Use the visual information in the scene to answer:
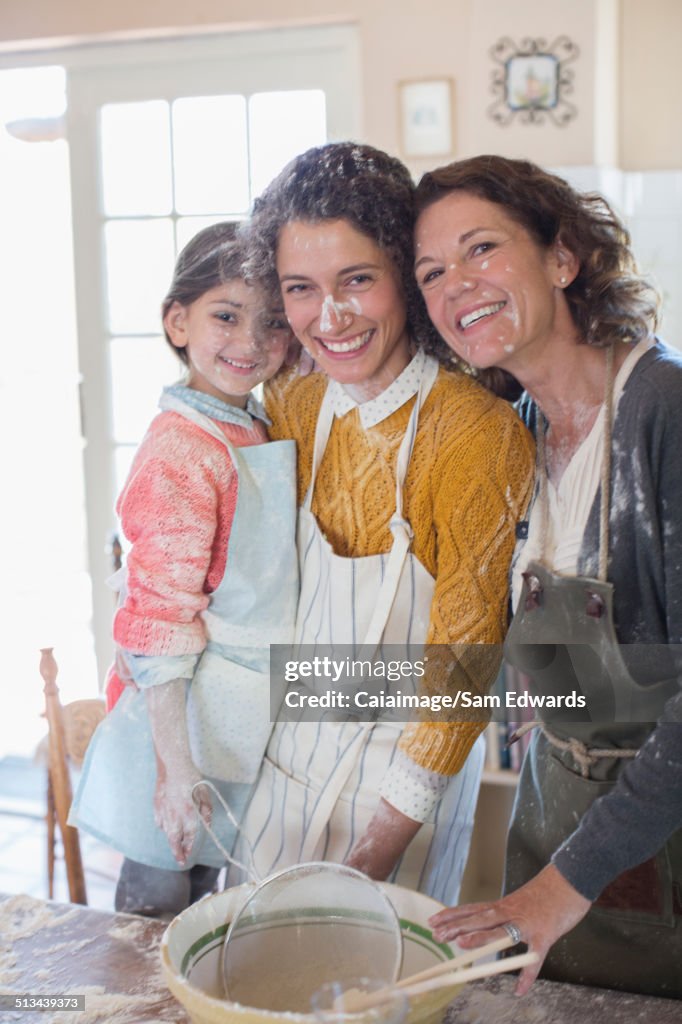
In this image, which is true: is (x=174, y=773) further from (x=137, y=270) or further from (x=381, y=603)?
(x=137, y=270)

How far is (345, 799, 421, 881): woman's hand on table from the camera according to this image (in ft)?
3.89

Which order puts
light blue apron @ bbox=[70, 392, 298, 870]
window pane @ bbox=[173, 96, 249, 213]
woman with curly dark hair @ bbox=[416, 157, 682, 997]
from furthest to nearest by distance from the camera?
window pane @ bbox=[173, 96, 249, 213], light blue apron @ bbox=[70, 392, 298, 870], woman with curly dark hair @ bbox=[416, 157, 682, 997]

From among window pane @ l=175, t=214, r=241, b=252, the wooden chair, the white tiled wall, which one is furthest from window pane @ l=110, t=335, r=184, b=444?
the wooden chair

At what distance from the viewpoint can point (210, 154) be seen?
2.76m

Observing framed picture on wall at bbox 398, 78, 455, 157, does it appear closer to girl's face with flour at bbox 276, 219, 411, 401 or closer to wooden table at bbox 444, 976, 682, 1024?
girl's face with flour at bbox 276, 219, 411, 401

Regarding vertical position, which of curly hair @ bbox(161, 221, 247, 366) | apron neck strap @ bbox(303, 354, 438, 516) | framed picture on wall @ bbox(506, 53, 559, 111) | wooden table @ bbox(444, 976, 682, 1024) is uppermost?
framed picture on wall @ bbox(506, 53, 559, 111)

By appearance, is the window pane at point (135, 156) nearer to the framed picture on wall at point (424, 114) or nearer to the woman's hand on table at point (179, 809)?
the framed picture on wall at point (424, 114)

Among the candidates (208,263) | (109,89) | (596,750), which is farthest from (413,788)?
(109,89)

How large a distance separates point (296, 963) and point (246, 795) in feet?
1.16

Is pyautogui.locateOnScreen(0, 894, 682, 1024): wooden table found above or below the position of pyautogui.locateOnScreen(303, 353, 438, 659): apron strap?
below

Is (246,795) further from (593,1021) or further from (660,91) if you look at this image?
(660,91)

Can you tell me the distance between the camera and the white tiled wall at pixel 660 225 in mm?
2746

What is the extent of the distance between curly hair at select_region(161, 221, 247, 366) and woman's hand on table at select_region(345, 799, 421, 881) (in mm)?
663

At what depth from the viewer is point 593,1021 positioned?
3.11 ft
